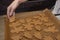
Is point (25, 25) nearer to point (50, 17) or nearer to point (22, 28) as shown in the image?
point (22, 28)

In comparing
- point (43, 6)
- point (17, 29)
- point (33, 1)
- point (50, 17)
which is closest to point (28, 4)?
point (33, 1)

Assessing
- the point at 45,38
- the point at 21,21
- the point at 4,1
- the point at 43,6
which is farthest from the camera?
the point at 43,6

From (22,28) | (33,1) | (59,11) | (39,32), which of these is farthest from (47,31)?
(33,1)

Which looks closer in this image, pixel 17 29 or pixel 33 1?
pixel 17 29

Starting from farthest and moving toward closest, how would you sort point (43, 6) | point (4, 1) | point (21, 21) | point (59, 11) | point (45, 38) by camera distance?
point (43, 6) → point (4, 1) → point (59, 11) → point (21, 21) → point (45, 38)

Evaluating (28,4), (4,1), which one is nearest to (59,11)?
(28,4)

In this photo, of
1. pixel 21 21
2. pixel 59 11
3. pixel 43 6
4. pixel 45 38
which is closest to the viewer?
pixel 45 38

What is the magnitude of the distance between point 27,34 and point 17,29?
8 centimetres

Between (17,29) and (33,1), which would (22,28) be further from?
(33,1)

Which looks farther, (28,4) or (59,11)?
(28,4)

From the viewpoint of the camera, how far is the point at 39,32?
843 millimetres

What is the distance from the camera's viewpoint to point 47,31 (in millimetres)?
853

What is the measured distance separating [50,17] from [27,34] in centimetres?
24

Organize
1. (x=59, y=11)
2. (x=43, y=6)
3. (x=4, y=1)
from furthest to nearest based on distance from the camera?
(x=43, y=6) < (x=4, y=1) < (x=59, y=11)
